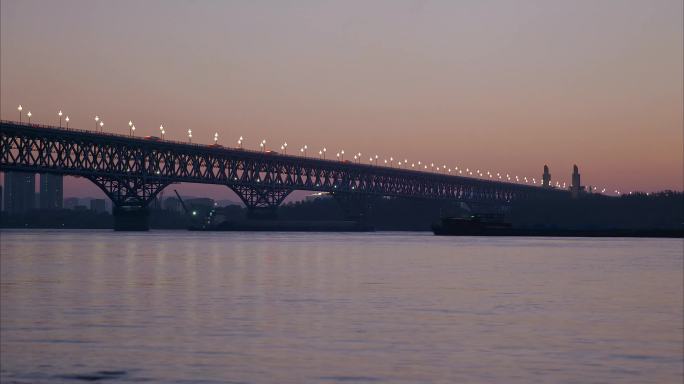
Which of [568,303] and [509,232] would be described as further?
[509,232]

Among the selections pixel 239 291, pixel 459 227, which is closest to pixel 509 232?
pixel 459 227

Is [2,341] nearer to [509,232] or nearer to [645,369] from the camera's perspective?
[645,369]

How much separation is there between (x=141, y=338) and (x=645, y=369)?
1297cm

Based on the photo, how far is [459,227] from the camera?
Result: 189 metres

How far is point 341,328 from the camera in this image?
31219 millimetres

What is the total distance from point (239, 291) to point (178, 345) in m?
18.7

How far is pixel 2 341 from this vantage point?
2709 centimetres

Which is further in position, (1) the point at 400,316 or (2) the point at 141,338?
(1) the point at 400,316

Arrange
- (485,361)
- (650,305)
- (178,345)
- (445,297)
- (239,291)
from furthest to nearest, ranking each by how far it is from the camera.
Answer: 1. (239,291)
2. (445,297)
3. (650,305)
4. (178,345)
5. (485,361)

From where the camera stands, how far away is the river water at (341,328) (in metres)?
22.9

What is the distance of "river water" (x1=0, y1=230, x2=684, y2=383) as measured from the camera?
75.2 feet

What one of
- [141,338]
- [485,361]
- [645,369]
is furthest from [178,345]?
[645,369]

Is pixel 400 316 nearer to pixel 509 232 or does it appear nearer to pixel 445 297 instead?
pixel 445 297

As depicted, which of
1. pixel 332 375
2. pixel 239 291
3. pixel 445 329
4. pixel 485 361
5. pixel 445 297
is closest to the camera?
pixel 332 375
